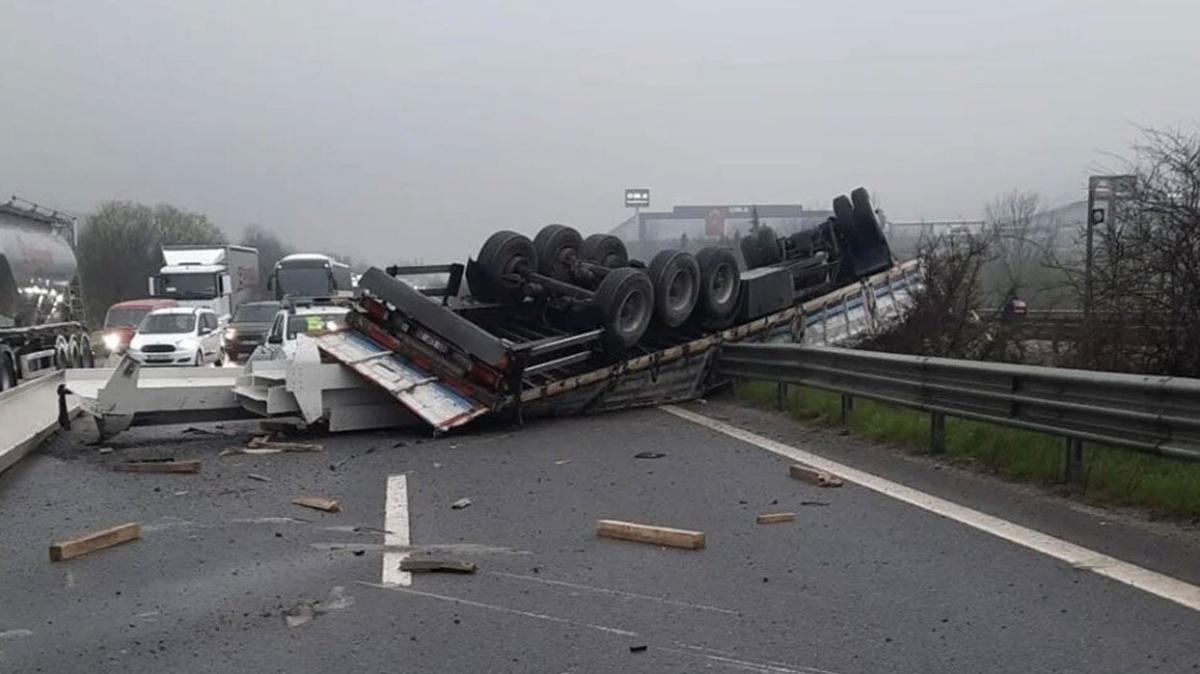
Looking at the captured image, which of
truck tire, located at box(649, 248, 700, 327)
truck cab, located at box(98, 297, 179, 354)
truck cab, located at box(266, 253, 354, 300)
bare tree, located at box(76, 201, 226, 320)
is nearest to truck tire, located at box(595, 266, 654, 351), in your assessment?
truck tire, located at box(649, 248, 700, 327)

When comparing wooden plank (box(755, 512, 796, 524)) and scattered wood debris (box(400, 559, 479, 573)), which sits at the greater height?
scattered wood debris (box(400, 559, 479, 573))

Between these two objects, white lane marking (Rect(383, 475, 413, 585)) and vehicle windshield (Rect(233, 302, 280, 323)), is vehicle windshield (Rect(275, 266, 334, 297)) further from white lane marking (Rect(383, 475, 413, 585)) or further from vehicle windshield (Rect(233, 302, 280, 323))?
white lane marking (Rect(383, 475, 413, 585))

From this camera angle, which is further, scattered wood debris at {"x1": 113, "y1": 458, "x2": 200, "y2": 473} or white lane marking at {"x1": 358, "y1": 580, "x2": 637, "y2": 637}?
scattered wood debris at {"x1": 113, "y1": 458, "x2": 200, "y2": 473}

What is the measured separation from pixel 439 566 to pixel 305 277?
27.2 m

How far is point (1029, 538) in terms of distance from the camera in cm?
623

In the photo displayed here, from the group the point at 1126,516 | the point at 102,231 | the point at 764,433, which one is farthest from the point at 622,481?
the point at 102,231

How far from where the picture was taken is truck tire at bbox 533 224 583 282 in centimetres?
1396

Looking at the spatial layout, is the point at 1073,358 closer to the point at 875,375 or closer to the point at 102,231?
the point at 875,375

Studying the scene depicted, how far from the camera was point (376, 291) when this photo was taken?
12.5 meters

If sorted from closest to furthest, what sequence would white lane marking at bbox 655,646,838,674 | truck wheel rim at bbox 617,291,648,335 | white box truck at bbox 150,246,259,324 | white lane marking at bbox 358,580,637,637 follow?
1. white lane marking at bbox 655,646,838,674
2. white lane marking at bbox 358,580,637,637
3. truck wheel rim at bbox 617,291,648,335
4. white box truck at bbox 150,246,259,324

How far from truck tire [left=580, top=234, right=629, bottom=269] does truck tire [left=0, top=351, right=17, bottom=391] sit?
8.99 meters

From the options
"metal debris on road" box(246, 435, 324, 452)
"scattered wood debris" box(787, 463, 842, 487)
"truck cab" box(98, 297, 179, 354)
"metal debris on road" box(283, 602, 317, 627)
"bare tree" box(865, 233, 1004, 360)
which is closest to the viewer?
"metal debris on road" box(283, 602, 317, 627)

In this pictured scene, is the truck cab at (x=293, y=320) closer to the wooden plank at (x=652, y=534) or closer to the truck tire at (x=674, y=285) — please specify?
the truck tire at (x=674, y=285)

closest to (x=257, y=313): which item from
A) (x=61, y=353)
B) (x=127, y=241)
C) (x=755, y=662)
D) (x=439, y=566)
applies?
(x=61, y=353)
